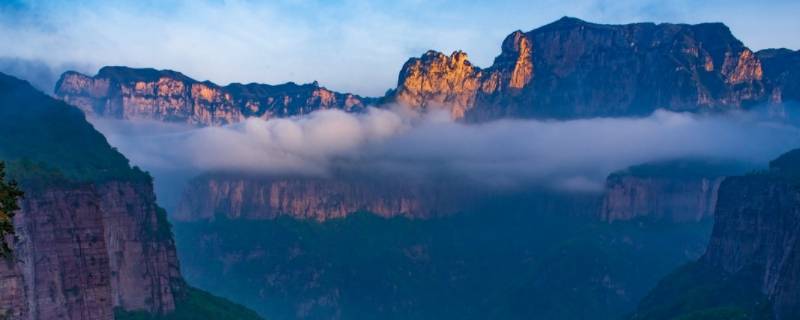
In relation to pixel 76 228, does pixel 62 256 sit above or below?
below

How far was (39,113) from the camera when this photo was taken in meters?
190

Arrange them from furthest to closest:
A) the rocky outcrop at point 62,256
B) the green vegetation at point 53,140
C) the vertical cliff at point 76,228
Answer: the green vegetation at point 53,140 → the vertical cliff at point 76,228 → the rocky outcrop at point 62,256

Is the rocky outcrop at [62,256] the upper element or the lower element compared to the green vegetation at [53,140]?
lower

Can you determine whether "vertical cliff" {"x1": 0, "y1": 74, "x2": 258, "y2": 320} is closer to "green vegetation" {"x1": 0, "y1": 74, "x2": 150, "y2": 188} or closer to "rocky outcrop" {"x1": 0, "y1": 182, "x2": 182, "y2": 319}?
"rocky outcrop" {"x1": 0, "y1": 182, "x2": 182, "y2": 319}

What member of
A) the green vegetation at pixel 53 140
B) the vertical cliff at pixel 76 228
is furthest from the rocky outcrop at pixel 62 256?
the green vegetation at pixel 53 140

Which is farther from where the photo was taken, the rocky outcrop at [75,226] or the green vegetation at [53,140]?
the green vegetation at [53,140]

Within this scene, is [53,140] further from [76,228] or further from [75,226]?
[76,228]

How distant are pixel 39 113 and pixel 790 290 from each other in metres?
130

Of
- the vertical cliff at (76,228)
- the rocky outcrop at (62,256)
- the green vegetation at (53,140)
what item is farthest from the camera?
the green vegetation at (53,140)

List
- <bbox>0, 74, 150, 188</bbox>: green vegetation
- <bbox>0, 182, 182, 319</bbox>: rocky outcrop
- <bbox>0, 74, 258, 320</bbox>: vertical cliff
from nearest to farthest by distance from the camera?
1. <bbox>0, 182, 182, 319</bbox>: rocky outcrop
2. <bbox>0, 74, 258, 320</bbox>: vertical cliff
3. <bbox>0, 74, 150, 188</bbox>: green vegetation

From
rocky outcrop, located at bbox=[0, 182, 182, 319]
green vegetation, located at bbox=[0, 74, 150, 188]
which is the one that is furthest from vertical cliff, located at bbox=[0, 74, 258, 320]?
green vegetation, located at bbox=[0, 74, 150, 188]

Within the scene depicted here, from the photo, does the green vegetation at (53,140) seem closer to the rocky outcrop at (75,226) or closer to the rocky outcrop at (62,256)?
the rocky outcrop at (75,226)

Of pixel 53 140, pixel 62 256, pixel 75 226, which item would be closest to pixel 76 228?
pixel 75 226

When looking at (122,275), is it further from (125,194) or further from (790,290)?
(790,290)
